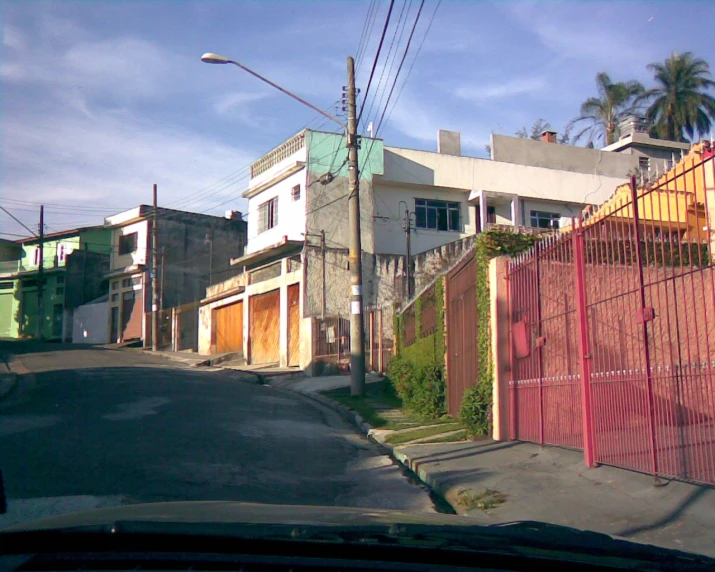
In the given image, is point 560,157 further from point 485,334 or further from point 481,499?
point 481,499

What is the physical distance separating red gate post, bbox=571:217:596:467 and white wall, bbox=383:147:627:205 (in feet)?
76.9

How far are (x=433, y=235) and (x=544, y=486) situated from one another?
82.4ft

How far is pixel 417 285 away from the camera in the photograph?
26.8 meters

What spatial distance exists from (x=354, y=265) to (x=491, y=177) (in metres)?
18.6

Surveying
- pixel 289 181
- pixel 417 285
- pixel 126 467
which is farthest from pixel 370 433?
pixel 289 181

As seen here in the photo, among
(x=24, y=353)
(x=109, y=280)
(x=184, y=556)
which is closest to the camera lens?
(x=184, y=556)

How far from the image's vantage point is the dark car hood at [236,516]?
3121 millimetres

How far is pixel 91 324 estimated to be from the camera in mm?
45625

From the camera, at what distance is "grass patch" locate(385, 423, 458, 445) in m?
11.4

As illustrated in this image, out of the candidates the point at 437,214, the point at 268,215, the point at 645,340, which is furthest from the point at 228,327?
the point at 645,340

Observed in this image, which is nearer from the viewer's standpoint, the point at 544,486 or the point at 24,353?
the point at 544,486

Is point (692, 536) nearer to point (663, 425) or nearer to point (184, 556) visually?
point (663, 425)

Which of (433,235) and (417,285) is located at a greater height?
(433,235)

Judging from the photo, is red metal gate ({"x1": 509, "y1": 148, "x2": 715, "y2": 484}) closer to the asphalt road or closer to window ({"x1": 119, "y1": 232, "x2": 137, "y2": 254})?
the asphalt road
